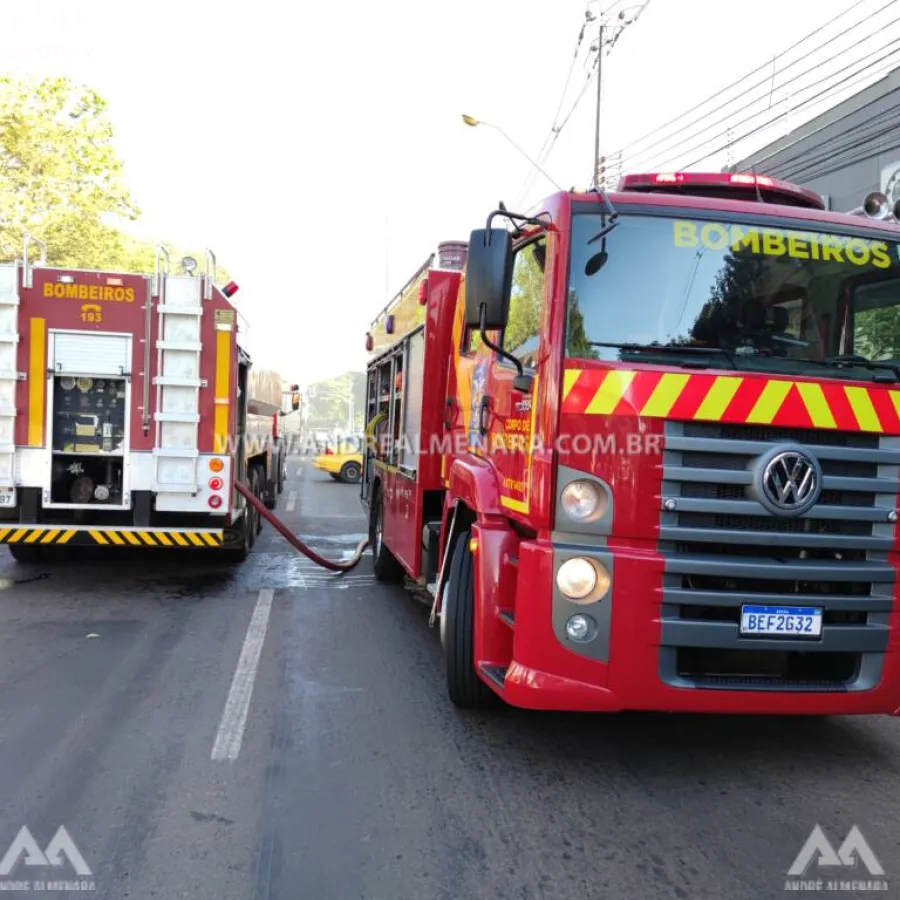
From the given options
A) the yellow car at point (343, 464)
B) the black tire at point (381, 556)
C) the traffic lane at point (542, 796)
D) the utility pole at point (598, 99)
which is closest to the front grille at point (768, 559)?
the traffic lane at point (542, 796)

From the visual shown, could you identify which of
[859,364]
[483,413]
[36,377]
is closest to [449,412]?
[483,413]

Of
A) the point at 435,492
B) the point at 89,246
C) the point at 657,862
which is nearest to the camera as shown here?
the point at 657,862

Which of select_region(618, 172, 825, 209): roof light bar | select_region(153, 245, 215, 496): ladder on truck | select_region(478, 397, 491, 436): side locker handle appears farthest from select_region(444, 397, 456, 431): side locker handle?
select_region(153, 245, 215, 496): ladder on truck

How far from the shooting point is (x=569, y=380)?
3.78m

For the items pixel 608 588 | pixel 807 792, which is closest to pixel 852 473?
pixel 608 588

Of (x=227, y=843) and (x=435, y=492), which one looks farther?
(x=435, y=492)

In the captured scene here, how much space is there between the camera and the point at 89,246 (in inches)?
888

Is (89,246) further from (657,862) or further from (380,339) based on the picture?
(657,862)

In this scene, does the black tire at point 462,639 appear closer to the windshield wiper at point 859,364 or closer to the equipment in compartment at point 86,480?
the windshield wiper at point 859,364

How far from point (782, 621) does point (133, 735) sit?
339 centimetres

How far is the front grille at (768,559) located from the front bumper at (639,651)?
1 cm

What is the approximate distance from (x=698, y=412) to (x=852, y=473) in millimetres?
840

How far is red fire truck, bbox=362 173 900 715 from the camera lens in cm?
366

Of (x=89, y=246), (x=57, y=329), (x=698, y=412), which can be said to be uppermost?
(x=89, y=246)
